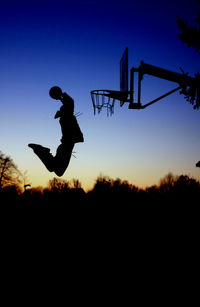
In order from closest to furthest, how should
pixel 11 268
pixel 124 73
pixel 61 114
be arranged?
pixel 11 268 < pixel 61 114 < pixel 124 73

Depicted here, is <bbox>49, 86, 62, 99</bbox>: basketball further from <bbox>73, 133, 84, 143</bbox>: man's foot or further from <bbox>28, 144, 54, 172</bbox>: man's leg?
<bbox>28, 144, 54, 172</bbox>: man's leg

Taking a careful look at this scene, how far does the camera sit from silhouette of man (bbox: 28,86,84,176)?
494 cm

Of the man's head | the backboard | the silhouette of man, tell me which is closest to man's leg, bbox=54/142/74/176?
the silhouette of man

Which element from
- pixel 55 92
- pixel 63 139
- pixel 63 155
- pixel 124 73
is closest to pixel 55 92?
pixel 55 92

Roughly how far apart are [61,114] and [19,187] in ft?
121

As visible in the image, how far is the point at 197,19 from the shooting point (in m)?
9.05

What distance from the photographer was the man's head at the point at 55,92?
488cm

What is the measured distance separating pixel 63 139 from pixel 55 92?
107 centimetres

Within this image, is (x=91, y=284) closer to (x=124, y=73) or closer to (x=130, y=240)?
(x=130, y=240)

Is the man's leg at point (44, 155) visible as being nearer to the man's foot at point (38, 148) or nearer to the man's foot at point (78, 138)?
the man's foot at point (38, 148)

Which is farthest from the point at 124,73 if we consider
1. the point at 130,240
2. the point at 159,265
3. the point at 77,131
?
the point at 159,265

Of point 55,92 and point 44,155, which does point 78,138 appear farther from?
point 55,92

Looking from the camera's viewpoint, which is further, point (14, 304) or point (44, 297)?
Answer: point (44, 297)

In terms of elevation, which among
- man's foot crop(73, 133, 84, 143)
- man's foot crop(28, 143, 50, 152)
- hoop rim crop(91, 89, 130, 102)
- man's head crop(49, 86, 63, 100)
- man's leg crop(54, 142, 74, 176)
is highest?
hoop rim crop(91, 89, 130, 102)
